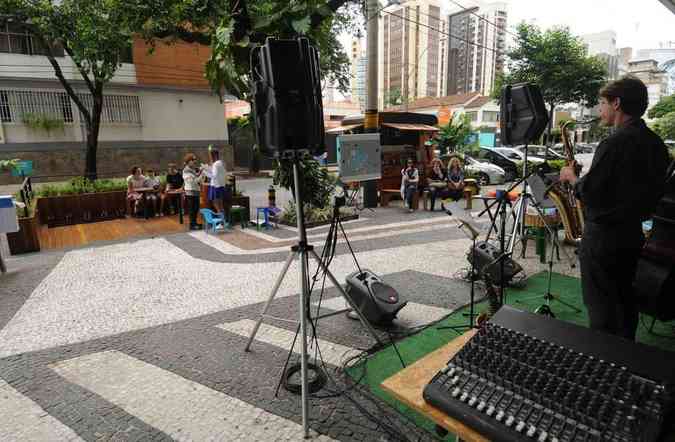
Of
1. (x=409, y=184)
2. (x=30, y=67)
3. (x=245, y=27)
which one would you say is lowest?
(x=409, y=184)

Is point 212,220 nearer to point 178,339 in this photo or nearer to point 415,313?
point 178,339

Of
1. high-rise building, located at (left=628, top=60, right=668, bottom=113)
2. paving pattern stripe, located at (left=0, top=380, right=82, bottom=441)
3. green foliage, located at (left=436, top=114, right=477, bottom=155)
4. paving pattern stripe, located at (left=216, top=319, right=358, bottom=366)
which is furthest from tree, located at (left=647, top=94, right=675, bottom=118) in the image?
paving pattern stripe, located at (left=0, top=380, right=82, bottom=441)

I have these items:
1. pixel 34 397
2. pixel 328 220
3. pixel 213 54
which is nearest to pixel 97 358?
pixel 34 397

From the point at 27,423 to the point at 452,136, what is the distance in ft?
70.0

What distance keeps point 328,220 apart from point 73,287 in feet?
17.3

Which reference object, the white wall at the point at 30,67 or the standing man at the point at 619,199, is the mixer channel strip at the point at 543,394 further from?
the white wall at the point at 30,67

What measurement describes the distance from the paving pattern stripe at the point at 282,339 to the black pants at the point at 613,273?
1.82m

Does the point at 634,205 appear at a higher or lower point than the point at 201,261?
higher

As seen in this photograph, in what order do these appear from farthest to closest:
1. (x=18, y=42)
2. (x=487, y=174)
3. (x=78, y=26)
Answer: (x=18, y=42) → (x=487, y=174) → (x=78, y=26)

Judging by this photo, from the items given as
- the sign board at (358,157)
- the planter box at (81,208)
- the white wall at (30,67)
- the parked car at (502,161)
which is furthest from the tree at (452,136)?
→ the white wall at (30,67)

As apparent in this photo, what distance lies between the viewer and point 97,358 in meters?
3.35

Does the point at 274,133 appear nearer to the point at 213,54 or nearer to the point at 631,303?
the point at 213,54

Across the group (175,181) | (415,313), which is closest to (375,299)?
(415,313)

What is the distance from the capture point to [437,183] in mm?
11109
